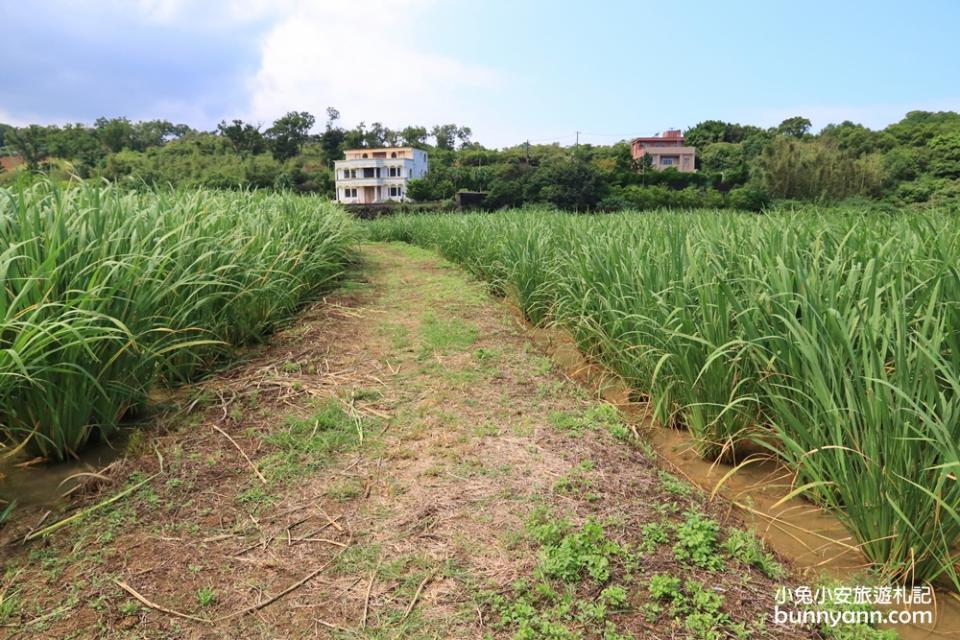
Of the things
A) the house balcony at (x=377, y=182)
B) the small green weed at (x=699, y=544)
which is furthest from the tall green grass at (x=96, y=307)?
the house balcony at (x=377, y=182)

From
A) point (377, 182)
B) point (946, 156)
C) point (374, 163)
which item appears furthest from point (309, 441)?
point (374, 163)

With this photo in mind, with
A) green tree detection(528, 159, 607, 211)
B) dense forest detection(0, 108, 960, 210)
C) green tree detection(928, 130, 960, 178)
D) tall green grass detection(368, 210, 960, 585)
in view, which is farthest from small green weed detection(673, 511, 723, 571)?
green tree detection(928, 130, 960, 178)

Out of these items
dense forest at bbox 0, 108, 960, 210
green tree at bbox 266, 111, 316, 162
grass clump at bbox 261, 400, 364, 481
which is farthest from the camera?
green tree at bbox 266, 111, 316, 162

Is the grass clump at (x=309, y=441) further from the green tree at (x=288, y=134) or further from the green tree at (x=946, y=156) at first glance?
the green tree at (x=288, y=134)

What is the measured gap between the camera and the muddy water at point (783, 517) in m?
1.31

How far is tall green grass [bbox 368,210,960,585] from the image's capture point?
1305mm

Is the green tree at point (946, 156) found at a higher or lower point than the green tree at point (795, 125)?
lower

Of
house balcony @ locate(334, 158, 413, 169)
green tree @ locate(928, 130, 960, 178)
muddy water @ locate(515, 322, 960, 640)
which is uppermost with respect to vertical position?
house balcony @ locate(334, 158, 413, 169)

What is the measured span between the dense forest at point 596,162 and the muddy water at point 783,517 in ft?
42.8

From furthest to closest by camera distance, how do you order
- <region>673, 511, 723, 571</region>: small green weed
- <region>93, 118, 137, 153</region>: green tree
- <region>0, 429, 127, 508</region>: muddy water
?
1. <region>93, 118, 137, 153</region>: green tree
2. <region>0, 429, 127, 508</region>: muddy water
3. <region>673, 511, 723, 571</region>: small green weed

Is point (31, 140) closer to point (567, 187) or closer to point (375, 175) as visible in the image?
point (375, 175)

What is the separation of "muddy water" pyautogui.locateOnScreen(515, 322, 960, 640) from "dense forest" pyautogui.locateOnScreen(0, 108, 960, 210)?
13.0 meters

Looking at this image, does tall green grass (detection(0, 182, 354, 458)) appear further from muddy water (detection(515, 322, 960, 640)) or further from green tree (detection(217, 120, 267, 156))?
green tree (detection(217, 120, 267, 156))

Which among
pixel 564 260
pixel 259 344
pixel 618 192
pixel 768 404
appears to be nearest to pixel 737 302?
pixel 768 404
